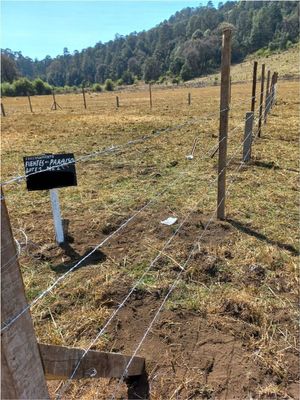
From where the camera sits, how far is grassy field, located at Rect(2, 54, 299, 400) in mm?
2766

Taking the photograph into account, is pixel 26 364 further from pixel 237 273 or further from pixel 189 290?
pixel 237 273

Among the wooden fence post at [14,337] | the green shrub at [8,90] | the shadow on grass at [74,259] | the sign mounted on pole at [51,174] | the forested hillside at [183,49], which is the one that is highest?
the forested hillside at [183,49]

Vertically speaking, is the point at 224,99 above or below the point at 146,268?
above

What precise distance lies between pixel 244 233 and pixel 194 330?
198cm

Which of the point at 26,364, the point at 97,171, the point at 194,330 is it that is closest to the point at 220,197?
the point at 194,330

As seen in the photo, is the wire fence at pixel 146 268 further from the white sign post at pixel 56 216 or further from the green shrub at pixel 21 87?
the green shrub at pixel 21 87

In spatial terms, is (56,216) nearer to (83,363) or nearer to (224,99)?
(224,99)

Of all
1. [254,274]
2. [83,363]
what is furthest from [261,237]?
[83,363]

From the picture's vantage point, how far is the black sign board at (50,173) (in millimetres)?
4098

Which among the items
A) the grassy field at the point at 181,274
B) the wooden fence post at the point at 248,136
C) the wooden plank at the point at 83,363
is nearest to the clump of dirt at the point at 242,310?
the grassy field at the point at 181,274

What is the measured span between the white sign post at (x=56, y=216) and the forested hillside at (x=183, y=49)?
276ft

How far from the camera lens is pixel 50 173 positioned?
434cm

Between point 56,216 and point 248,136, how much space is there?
4773mm

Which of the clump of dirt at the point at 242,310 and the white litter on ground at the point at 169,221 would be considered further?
the white litter on ground at the point at 169,221
